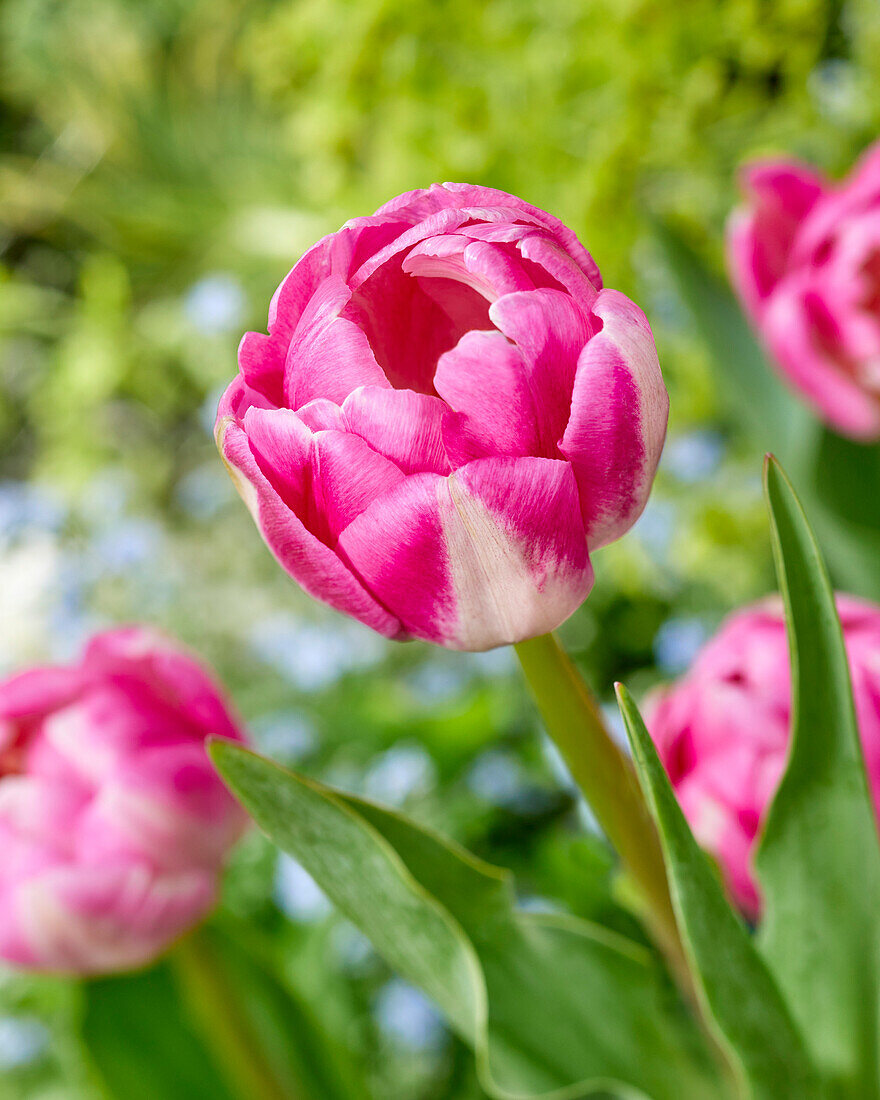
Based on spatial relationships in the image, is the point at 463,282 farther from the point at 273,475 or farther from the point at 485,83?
the point at 485,83

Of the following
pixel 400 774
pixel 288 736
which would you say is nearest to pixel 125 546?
pixel 288 736

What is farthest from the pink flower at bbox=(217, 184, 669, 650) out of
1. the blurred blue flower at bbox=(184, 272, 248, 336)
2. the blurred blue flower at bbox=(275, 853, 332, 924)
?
the blurred blue flower at bbox=(184, 272, 248, 336)

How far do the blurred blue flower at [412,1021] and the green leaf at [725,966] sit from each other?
486mm

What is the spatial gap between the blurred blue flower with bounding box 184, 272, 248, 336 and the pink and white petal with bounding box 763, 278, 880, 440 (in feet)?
2.94

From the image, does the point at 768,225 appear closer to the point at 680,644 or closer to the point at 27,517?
the point at 680,644

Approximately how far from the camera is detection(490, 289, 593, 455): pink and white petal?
166mm

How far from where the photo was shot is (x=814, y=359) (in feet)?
1.30

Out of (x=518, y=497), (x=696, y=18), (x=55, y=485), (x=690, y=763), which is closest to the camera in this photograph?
(x=518, y=497)

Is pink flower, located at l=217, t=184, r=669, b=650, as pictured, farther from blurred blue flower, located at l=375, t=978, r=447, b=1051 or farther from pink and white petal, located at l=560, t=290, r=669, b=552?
blurred blue flower, located at l=375, t=978, r=447, b=1051

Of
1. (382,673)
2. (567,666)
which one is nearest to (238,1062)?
(567,666)

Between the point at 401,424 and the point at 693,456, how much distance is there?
2.94 feet

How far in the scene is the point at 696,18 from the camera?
87 cm

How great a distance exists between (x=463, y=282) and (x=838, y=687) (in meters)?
0.11

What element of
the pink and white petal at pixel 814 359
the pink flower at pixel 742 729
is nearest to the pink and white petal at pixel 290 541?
the pink flower at pixel 742 729
